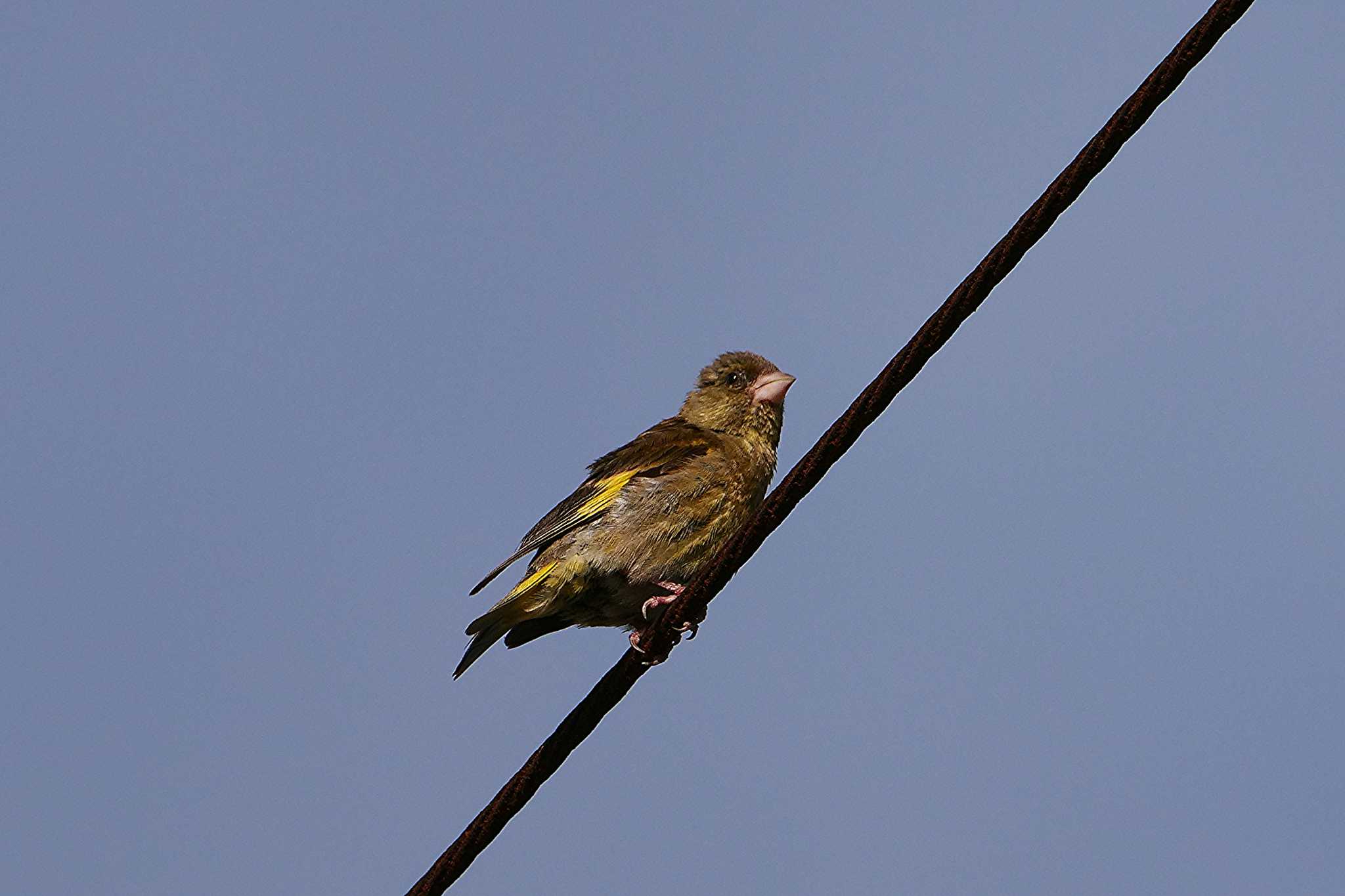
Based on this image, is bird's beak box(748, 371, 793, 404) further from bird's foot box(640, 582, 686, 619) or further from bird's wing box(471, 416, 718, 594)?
bird's foot box(640, 582, 686, 619)

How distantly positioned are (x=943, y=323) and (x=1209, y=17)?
103 cm

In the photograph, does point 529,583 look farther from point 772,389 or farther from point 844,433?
point 844,433

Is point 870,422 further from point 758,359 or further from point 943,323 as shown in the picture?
point 758,359

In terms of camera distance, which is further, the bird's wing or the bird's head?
the bird's head

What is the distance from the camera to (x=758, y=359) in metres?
9.23

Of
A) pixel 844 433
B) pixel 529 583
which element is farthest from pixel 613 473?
pixel 844 433

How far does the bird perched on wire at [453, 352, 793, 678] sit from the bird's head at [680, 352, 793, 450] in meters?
0.36

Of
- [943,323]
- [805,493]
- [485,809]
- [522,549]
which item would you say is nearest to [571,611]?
[522,549]

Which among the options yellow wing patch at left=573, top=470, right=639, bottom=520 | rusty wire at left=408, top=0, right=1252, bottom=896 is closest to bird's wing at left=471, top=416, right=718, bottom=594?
yellow wing patch at left=573, top=470, right=639, bottom=520

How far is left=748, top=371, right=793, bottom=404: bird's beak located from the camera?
28.9ft

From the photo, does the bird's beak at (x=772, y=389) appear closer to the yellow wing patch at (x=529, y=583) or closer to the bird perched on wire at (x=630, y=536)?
the bird perched on wire at (x=630, y=536)

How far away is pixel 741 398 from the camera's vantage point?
8.90 meters

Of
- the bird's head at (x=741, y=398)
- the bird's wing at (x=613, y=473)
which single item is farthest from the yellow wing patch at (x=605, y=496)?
the bird's head at (x=741, y=398)

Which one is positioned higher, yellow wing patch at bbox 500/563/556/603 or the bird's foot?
the bird's foot
